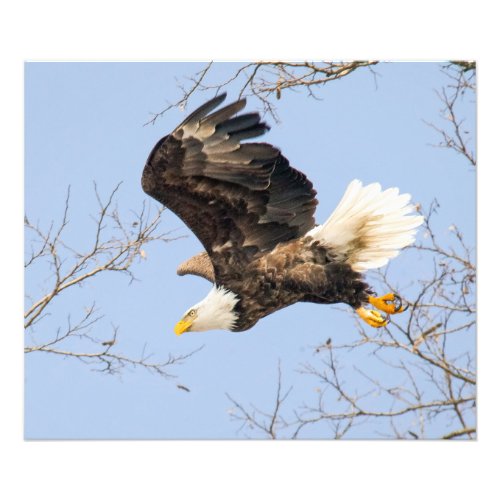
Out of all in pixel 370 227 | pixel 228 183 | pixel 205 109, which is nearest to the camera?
pixel 205 109

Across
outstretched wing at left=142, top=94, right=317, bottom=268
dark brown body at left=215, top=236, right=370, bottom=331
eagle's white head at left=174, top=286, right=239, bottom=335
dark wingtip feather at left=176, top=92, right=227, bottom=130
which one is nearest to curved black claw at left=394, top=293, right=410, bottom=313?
dark brown body at left=215, top=236, right=370, bottom=331

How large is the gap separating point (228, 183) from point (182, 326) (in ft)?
2.30

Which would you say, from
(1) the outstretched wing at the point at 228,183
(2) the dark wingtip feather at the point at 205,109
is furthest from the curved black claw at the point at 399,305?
(2) the dark wingtip feather at the point at 205,109

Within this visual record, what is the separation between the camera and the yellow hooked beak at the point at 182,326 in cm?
636

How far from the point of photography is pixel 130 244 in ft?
21.0

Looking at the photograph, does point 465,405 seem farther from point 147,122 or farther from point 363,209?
point 147,122

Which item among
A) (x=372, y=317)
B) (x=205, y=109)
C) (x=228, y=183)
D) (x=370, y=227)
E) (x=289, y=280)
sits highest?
(x=205, y=109)

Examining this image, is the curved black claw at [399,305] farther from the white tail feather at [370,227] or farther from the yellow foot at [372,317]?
the white tail feather at [370,227]

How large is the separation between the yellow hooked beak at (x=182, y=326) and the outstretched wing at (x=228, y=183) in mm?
330

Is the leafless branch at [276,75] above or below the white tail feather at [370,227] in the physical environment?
above

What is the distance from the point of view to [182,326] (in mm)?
6363

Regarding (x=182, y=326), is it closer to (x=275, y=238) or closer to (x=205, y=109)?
(x=275, y=238)

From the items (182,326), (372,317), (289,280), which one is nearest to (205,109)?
(289,280)

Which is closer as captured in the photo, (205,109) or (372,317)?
(205,109)
